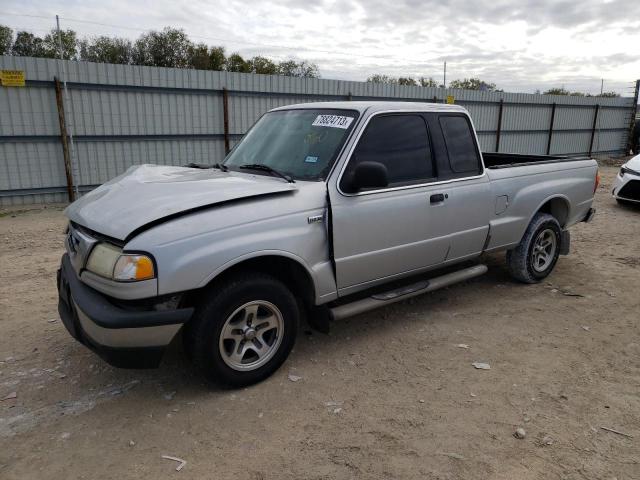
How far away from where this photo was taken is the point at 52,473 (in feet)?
8.68

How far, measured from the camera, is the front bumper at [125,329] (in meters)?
2.88

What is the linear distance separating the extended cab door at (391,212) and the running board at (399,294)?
0.13m

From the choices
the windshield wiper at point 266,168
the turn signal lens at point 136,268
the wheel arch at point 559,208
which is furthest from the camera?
the wheel arch at point 559,208

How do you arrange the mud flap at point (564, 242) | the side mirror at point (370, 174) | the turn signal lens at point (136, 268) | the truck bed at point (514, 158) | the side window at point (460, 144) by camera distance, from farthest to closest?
the truck bed at point (514, 158) < the mud flap at point (564, 242) < the side window at point (460, 144) < the side mirror at point (370, 174) < the turn signal lens at point (136, 268)

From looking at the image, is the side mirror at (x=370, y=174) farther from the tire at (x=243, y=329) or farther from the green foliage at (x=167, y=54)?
the green foliage at (x=167, y=54)

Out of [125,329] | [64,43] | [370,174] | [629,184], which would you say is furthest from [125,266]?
[64,43]

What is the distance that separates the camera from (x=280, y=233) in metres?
3.34

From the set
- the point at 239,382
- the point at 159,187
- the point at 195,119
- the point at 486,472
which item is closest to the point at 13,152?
the point at 195,119

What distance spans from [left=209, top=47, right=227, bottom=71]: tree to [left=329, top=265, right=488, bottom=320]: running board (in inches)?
1643

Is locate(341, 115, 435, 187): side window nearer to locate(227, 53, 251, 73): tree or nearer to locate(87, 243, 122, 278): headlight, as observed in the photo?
locate(87, 243, 122, 278): headlight

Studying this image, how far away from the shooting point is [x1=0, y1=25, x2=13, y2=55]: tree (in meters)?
38.3

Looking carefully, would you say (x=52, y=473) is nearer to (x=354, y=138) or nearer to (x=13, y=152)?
(x=354, y=138)

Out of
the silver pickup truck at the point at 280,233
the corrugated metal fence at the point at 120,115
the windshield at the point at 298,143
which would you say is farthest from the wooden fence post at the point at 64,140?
the windshield at the point at 298,143

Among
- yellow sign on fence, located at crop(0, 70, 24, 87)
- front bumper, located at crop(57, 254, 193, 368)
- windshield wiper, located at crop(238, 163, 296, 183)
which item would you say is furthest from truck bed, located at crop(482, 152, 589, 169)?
yellow sign on fence, located at crop(0, 70, 24, 87)
